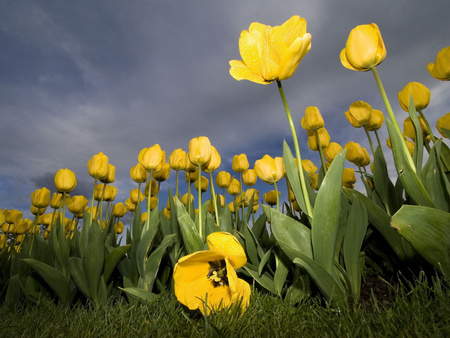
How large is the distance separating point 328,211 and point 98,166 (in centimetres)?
235

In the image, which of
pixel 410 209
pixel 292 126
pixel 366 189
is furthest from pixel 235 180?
pixel 410 209

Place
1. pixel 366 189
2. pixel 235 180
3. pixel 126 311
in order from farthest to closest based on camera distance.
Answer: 1. pixel 235 180
2. pixel 366 189
3. pixel 126 311

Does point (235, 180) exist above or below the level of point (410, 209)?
above

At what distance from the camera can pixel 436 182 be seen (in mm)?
1541

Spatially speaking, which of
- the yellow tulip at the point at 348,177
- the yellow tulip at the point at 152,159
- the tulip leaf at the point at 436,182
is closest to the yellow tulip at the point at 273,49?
the tulip leaf at the point at 436,182

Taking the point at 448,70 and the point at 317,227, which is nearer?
the point at 317,227

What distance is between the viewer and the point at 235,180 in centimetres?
405

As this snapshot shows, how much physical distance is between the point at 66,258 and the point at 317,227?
7.67ft

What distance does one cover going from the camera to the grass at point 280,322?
101 cm

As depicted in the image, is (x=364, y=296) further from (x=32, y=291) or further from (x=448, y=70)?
(x=32, y=291)

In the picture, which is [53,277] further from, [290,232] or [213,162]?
[290,232]

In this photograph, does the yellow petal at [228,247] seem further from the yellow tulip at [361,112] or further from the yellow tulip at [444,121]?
the yellow tulip at [444,121]

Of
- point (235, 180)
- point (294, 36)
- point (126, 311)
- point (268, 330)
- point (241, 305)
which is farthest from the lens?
point (235, 180)

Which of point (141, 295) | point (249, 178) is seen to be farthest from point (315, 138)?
point (141, 295)
